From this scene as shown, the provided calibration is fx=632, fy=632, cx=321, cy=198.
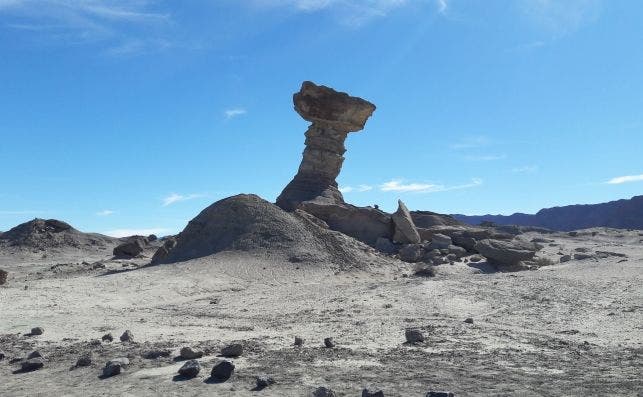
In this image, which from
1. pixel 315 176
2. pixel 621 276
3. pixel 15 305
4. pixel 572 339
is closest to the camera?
pixel 572 339

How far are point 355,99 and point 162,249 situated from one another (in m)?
10.3

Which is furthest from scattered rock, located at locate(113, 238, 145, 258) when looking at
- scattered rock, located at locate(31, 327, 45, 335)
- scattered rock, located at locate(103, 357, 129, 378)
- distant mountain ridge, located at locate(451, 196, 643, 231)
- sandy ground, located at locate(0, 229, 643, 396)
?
distant mountain ridge, located at locate(451, 196, 643, 231)

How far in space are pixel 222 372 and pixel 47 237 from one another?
2313 centimetres

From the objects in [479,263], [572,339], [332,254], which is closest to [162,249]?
[332,254]

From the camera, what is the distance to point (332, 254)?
1689cm

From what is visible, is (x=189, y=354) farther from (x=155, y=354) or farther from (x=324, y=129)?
(x=324, y=129)

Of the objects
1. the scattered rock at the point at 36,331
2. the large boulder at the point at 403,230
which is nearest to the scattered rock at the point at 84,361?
the scattered rock at the point at 36,331

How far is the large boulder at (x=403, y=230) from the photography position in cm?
2036

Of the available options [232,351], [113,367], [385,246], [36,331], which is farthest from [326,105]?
[113,367]

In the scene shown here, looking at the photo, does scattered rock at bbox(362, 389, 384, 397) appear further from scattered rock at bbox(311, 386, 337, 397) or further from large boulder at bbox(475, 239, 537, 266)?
large boulder at bbox(475, 239, 537, 266)

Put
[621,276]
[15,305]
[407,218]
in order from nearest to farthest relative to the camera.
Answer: [15,305]
[621,276]
[407,218]

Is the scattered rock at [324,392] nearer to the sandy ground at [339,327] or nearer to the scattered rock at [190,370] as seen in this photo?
the sandy ground at [339,327]

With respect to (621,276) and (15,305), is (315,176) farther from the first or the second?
(15,305)

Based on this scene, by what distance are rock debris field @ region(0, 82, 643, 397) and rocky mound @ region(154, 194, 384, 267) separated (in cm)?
6
